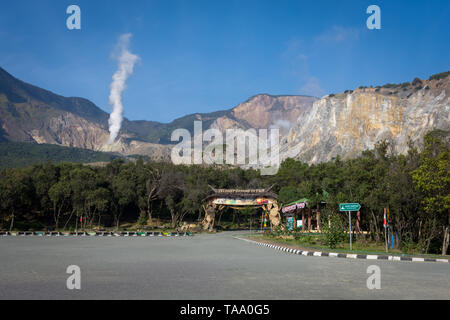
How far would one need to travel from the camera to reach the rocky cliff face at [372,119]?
103 m

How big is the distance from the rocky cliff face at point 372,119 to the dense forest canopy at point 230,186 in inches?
1965

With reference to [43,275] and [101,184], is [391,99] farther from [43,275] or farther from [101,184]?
[43,275]

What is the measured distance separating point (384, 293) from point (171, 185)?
49725 millimetres

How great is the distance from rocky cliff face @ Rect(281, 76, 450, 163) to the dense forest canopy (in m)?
49.9

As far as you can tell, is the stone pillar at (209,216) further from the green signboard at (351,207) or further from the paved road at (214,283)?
the paved road at (214,283)

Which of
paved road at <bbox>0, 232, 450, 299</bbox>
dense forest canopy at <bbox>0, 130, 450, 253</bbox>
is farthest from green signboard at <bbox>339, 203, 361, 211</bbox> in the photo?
paved road at <bbox>0, 232, 450, 299</bbox>

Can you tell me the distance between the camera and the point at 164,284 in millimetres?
7348

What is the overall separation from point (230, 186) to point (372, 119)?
71077 mm

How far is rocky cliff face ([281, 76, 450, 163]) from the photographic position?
103 m

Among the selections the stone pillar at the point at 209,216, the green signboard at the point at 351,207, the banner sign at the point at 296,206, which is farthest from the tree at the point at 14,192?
the green signboard at the point at 351,207

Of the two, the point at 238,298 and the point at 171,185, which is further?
the point at 171,185
